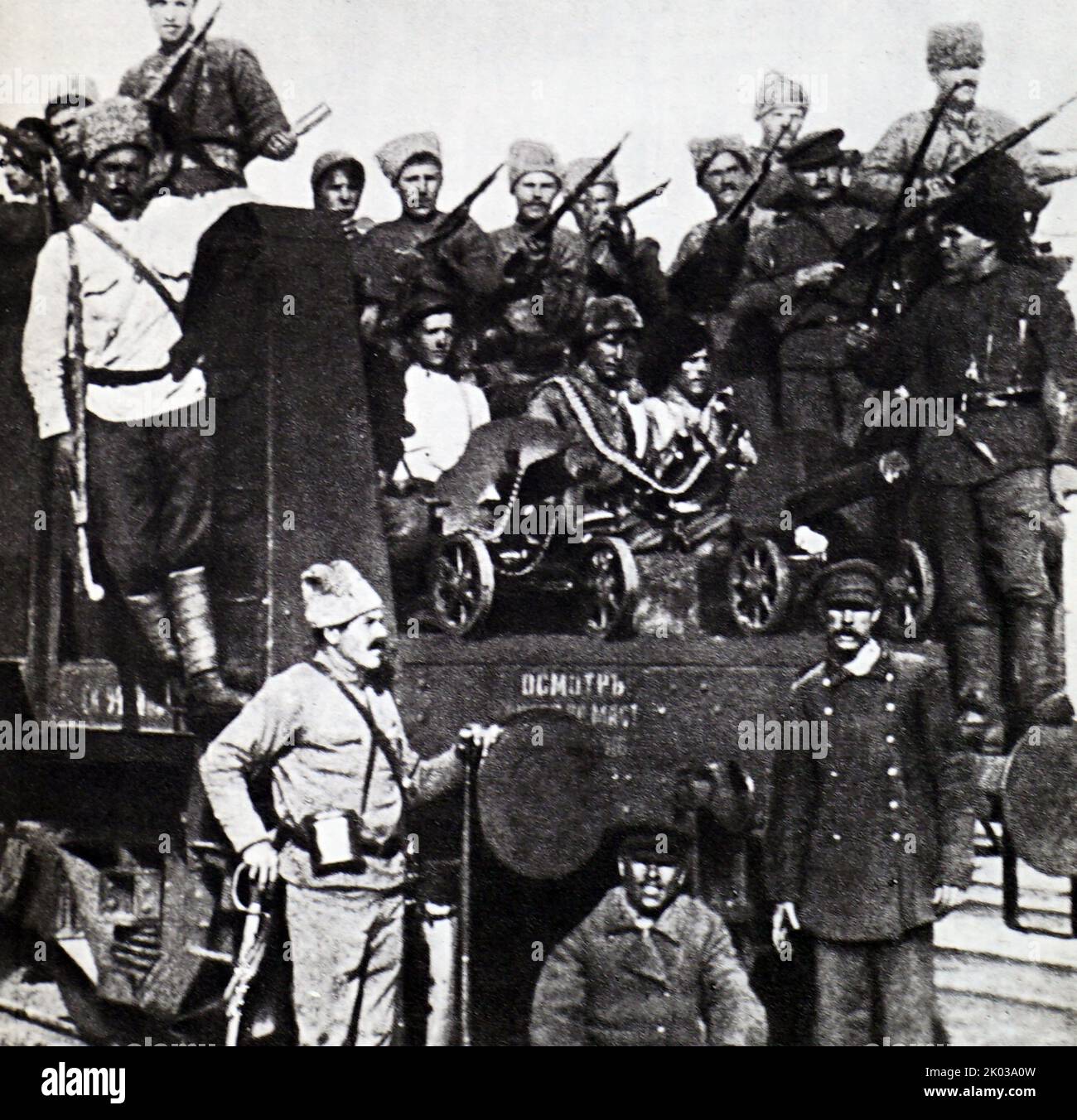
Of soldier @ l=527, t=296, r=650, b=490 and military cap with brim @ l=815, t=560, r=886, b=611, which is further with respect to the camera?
soldier @ l=527, t=296, r=650, b=490

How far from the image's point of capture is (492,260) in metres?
5.42

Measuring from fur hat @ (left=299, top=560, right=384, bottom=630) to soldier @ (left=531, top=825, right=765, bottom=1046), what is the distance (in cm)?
139

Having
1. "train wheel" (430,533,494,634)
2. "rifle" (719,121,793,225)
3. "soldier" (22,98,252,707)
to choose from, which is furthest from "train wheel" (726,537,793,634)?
"soldier" (22,98,252,707)

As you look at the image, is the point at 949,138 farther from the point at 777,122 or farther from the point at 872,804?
the point at 872,804

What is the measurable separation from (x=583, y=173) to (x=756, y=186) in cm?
71

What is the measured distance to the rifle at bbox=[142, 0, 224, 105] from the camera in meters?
5.43

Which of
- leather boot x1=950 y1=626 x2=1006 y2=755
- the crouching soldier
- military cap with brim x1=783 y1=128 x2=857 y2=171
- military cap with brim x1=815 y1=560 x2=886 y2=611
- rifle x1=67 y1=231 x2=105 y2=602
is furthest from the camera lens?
rifle x1=67 y1=231 x2=105 y2=602

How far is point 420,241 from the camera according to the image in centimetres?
541

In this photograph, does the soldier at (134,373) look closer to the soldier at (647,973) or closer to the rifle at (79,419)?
the rifle at (79,419)

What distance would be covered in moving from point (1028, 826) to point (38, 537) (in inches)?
165

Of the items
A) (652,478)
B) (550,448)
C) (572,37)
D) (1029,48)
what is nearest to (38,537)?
(550,448)

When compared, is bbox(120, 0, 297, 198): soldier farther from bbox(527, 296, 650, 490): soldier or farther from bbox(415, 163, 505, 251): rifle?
bbox(527, 296, 650, 490): soldier

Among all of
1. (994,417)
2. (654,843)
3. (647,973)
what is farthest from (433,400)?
(647,973)

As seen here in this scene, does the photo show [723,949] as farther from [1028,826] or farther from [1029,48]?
[1029,48]
